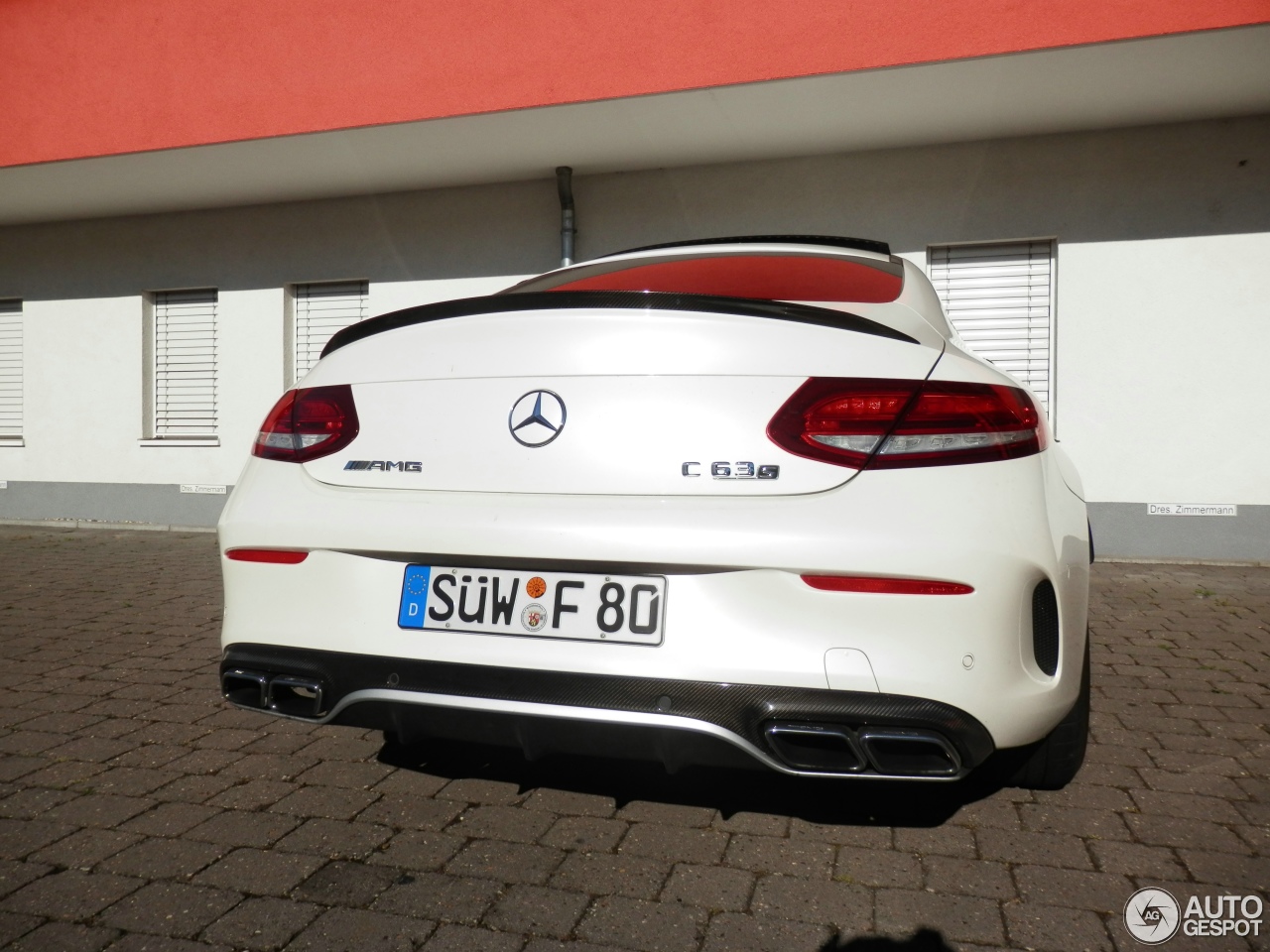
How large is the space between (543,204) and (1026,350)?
461 centimetres

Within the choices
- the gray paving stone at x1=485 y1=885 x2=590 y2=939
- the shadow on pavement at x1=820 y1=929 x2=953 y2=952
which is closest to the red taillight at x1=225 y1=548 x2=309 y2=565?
the gray paving stone at x1=485 y1=885 x2=590 y2=939

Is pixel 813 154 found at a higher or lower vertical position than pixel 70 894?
higher

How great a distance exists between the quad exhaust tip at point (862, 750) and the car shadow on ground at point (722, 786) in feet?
1.94

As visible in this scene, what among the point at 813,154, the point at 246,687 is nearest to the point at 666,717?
the point at 246,687

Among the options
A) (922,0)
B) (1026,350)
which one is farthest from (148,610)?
(1026,350)

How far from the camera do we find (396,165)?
9.33 metres

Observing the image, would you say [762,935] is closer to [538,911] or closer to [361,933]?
[538,911]

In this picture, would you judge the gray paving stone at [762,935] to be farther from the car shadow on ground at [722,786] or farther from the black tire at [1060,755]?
the black tire at [1060,755]

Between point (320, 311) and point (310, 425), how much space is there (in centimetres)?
896

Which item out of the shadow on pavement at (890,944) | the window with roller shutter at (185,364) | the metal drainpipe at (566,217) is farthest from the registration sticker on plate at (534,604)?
the window with roller shutter at (185,364)

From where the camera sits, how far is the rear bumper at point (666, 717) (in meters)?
2.04

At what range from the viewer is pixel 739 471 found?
214cm

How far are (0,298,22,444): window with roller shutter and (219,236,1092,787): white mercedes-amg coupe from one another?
12.0 metres

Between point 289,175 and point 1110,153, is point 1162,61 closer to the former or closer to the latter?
point 1110,153
